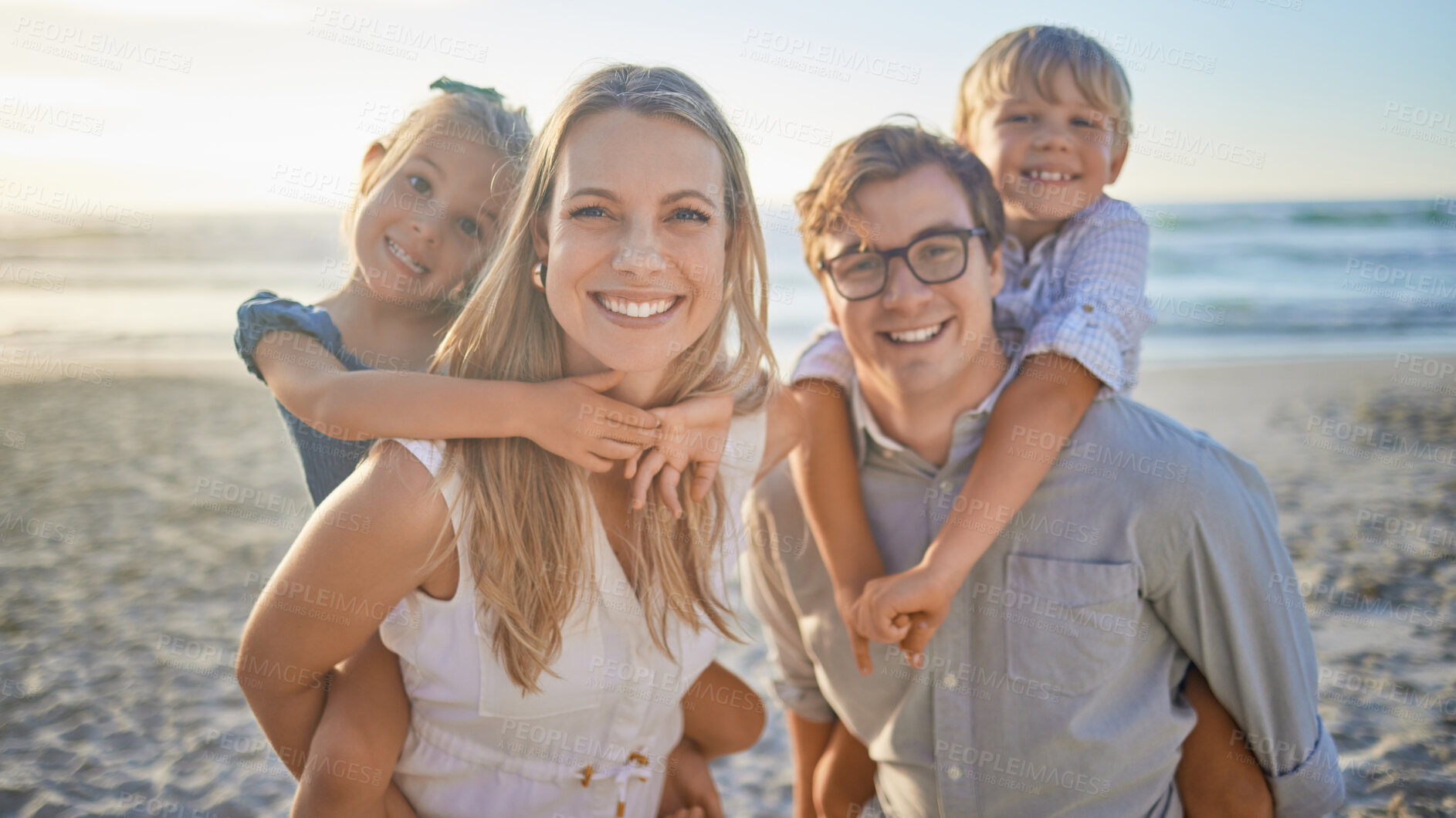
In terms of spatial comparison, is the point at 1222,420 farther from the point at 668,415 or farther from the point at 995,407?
the point at 668,415

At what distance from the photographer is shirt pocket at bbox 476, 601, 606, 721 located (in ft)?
7.44

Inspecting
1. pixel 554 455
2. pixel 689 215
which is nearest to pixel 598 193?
pixel 689 215

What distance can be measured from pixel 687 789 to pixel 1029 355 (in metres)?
1.60

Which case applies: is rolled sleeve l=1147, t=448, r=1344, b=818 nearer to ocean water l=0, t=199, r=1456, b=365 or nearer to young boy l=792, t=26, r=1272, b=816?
young boy l=792, t=26, r=1272, b=816

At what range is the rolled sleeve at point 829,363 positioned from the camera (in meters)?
2.86

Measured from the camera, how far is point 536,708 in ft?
Result: 7.59

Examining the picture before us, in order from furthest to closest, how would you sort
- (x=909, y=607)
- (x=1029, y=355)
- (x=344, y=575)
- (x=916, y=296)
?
(x=1029, y=355)
(x=916, y=296)
(x=909, y=607)
(x=344, y=575)

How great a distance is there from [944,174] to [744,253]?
64 centimetres

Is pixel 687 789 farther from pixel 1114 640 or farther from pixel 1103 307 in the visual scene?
pixel 1103 307

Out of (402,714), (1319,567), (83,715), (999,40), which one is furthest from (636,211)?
(1319,567)

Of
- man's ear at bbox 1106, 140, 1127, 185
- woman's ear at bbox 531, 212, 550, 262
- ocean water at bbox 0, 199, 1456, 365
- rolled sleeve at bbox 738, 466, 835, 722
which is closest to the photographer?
woman's ear at bbox 531, 212, 550, 262

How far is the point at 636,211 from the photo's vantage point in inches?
84.4

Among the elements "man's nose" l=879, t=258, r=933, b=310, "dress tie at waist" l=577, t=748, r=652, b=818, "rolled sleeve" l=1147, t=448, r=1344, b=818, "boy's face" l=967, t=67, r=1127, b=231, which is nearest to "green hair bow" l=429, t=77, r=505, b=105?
"man's nose" l=879, t=258, r=933, b=310

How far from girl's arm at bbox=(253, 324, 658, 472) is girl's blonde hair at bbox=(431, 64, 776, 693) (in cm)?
12
